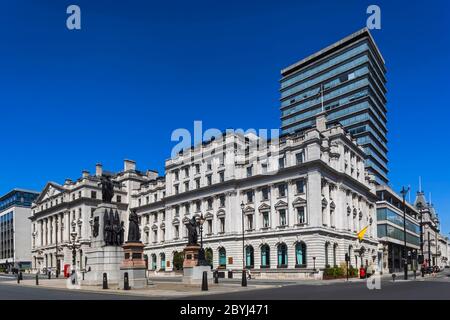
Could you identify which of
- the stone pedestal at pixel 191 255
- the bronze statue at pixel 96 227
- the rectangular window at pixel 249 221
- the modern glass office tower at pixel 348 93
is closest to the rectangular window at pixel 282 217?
the rectangular window at pixel 249 221

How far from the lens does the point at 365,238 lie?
2948 inches

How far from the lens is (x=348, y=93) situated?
405 feet

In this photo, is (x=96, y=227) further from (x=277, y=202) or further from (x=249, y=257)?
(x=249, y=257)

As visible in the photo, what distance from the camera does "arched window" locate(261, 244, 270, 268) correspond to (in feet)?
214

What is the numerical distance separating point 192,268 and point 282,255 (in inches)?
1033

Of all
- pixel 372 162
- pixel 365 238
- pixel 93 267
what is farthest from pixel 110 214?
pixel 372 162

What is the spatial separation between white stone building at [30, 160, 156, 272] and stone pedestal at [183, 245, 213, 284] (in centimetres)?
5285

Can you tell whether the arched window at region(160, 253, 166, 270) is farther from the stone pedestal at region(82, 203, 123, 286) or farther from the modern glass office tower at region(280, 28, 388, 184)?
the modern glass office tower at region(280, 28, 388, 184)

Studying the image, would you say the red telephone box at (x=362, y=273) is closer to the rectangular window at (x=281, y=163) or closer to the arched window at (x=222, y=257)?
the rectangular window at (x=281, y=163)

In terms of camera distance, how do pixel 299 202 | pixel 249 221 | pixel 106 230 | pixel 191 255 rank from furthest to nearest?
pixel 249 221 → pixel 299 202 → pixel 191 255 → pixel 106 230

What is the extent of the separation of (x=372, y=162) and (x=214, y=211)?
6163 cm

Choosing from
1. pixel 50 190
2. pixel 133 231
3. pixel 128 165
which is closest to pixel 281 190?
pixel 133 231

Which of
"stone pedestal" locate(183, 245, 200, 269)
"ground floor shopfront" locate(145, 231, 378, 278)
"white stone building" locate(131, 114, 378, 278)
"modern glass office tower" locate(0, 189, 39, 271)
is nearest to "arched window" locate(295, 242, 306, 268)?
"ground floor shopfront" locate(145, 231, 378, 278)
